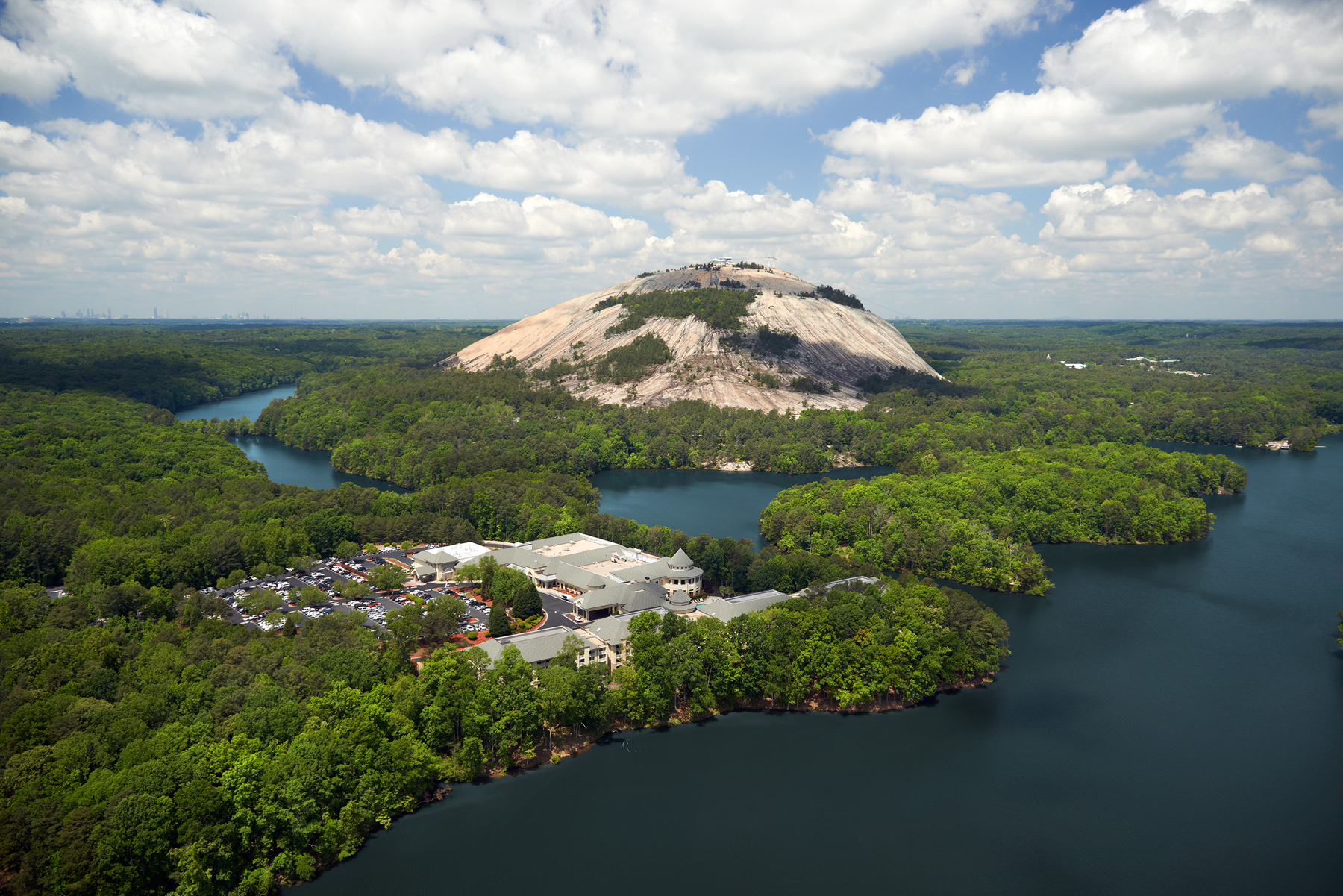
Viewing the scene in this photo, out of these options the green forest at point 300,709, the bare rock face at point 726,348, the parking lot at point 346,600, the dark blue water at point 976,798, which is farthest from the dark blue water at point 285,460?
the dark blue water at point 976,798

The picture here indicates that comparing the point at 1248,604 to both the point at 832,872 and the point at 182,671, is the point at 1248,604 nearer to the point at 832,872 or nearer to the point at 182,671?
the point at 832,872

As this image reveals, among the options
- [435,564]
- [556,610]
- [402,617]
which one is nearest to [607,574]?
[556,610]

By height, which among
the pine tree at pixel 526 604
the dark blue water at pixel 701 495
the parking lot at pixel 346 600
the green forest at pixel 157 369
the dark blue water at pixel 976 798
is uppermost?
the green forest at pixel 157 369

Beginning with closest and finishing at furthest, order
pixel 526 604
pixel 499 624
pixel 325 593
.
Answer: pixel 499 624 < pixel 526 604 < pixel 325 593

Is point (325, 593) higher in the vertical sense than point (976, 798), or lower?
higher

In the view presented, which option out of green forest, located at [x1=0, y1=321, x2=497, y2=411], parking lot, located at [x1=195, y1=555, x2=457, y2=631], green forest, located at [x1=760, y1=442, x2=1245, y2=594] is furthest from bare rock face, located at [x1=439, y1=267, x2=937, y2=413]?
parking lot, located at [x1=195, y1=555, x2=457, y2=631]

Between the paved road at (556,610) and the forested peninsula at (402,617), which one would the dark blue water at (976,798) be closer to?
the forested peninsula at (402,617)

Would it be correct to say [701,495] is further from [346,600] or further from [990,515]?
[346,600]
